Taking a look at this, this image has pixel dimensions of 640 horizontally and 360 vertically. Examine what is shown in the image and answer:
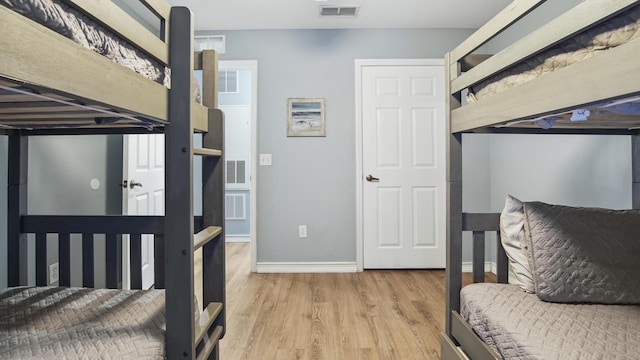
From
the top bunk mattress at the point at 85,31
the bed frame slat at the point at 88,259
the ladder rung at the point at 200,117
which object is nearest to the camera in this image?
the top bunk mattress at the point at 85,31

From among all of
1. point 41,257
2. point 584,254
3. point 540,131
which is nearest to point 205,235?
point 41,257

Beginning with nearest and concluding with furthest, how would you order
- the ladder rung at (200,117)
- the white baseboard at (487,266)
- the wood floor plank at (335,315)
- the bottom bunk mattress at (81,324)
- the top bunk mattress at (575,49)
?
1. the top bunk mattress at (575,49)
2. the bottom bunk mattress at (81,324)
3. the ladder rung at (200,117)
4. the wood floor plank at (335,315)
5. the white baseboard at (487,266)

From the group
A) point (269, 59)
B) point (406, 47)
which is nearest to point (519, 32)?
point (406, 47)

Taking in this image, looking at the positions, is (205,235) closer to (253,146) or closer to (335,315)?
(335,315)

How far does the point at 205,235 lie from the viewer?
1.23 metres

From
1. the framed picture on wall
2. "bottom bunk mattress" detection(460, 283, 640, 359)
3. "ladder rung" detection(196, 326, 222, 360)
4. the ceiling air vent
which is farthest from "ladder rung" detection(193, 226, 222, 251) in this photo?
the ceiling air vent

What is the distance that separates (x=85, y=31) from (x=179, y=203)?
1.61 ft

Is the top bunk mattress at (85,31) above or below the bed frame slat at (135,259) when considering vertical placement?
above

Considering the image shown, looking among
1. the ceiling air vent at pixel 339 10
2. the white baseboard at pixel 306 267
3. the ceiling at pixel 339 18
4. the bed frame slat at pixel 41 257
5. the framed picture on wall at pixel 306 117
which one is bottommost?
the white baseboard at pixel 306 267

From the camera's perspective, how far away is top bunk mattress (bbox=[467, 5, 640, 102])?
72 centimetres

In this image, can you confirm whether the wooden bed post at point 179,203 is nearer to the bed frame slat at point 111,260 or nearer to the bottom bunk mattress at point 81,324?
the bottom bunk mattress at point 81,324

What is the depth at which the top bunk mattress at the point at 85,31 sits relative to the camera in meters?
0.56

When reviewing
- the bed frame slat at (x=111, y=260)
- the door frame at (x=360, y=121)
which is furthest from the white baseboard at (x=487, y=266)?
the bed frame slat at (x=111, y=260)

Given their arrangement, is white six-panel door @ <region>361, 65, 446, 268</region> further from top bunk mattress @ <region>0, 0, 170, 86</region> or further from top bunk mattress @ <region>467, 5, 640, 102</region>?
top bunk mattress @ <region>0, 0, 170, 86</region>
